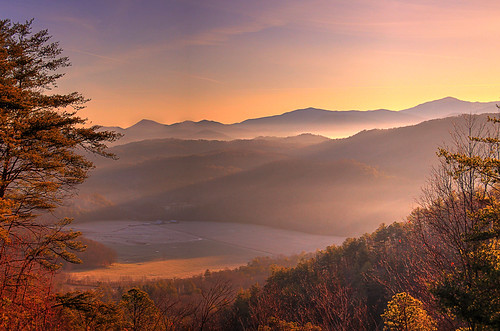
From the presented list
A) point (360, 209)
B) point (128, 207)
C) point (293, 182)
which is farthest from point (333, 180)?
point (128, 207)

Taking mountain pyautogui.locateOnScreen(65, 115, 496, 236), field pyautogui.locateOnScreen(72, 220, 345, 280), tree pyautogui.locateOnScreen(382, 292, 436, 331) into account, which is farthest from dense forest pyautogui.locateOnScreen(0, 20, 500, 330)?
mountain pyautogui.locateOnScreen(65, 115, 496, 236)

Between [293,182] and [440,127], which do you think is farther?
[293,182]

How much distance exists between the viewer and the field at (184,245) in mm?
70625

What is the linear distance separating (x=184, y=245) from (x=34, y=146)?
287ft

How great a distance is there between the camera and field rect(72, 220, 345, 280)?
7062 cm

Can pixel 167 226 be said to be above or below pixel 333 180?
below

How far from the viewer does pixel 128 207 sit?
15462 cm

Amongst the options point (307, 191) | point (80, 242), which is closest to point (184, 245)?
point (307, 191)

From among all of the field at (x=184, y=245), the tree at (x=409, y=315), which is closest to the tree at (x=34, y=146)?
the tree at (x=409, y=315)

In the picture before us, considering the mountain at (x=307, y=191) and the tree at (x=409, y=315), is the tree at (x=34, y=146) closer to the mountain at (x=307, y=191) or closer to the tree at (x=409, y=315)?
the tree at (x=409, y=315)

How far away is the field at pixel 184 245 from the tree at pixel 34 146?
58.6 metres

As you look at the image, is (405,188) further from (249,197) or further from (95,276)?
(95,276)

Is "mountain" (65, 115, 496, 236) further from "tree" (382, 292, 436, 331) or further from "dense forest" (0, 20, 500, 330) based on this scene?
"tree" (382, 292, 436, 331)

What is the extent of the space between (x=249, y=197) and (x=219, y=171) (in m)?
49.3
